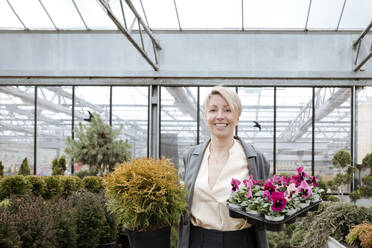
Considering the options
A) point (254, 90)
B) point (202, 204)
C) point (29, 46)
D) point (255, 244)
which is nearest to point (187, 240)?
point (202, 204)

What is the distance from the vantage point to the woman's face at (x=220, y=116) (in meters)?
1.60

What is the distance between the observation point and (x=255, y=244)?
1.57m

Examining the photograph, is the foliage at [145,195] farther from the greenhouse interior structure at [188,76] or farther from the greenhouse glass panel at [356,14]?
the greenhouse glass panel at [356,14]

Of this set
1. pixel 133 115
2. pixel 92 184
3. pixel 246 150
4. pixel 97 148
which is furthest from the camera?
pixel 133 115

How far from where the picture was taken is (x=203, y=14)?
26.6 feet

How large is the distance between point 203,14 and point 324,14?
9.29 ft

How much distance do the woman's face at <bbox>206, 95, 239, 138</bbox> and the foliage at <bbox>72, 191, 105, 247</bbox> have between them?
7.82 ft

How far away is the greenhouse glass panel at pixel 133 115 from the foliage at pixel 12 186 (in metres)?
4.11

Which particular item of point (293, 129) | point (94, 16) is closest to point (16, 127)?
point (94, 16)

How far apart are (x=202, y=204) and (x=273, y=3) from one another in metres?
7.12

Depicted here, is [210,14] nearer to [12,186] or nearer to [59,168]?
[59,168]

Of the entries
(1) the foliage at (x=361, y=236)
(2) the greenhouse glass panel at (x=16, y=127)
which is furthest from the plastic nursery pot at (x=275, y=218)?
(2) the greenhouse glass panel at (x=16, y=127)

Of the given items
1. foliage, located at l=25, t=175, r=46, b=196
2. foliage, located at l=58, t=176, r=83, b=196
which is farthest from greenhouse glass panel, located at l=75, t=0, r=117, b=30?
foliage, located at l=25, t=175, r=46, b=196

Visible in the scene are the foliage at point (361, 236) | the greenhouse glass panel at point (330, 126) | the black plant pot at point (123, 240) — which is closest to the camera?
the foliage at point (361, 236)
